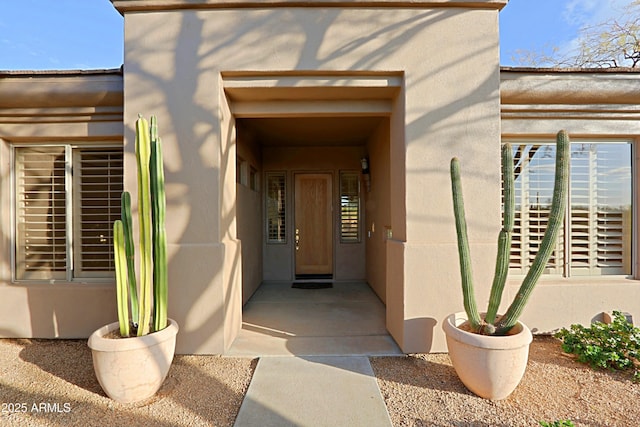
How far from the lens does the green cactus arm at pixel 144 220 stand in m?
2.68

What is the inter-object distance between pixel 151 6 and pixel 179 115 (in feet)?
3.86

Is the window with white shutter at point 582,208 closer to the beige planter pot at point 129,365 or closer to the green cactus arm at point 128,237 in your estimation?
the beige planter pot at point 129,365

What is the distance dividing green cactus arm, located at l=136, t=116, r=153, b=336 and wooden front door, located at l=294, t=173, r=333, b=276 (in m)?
4.33

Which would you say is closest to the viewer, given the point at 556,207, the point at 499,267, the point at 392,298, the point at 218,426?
the point at 218,426

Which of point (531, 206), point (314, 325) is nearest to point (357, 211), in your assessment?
point (314, 325)

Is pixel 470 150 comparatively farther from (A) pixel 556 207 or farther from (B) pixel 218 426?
(B) pixel 218 426

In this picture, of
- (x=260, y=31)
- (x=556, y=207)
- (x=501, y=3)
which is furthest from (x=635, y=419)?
(x=260, y=31)

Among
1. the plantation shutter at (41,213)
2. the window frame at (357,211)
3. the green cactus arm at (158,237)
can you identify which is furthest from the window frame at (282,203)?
the green cactus arm at (158,237)

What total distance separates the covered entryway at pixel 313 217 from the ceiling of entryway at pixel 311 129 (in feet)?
0.06

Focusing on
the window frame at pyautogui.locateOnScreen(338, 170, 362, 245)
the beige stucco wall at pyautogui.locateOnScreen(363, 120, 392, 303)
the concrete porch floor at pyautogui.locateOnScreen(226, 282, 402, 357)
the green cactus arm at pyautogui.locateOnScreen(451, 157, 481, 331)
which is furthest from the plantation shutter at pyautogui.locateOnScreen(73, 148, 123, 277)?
the window frame at pyautogui.locateOnScreen(338, 170, 362, 245)

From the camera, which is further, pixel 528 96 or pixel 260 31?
pixel 528 96

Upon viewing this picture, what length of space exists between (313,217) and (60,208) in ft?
14.4

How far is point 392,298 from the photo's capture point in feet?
11.8

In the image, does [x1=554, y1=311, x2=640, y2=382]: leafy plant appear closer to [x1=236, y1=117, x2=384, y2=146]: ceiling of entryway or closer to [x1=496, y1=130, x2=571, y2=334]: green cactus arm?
[x1=496, y1=130, x2=571, y2=334]: green cactus arm
